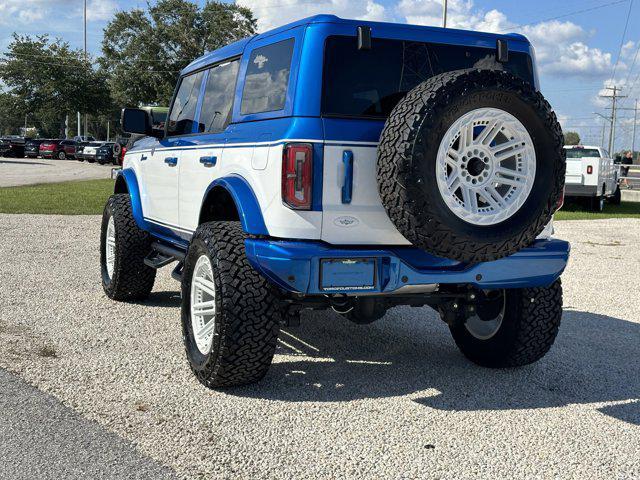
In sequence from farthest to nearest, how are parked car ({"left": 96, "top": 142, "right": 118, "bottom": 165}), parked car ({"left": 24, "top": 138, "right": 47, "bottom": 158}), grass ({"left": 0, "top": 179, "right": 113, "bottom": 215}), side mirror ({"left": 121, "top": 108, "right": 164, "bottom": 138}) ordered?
parked car ({"left": 24, "top": 138, "right": 47, "bottom": 158}), parked car ({"left": 96, "top": 142, "right": 118, "bottom": 165}), grass ({"left": 0, "top": 179, "right": 113, "bottom": 215}), side mirror ({"left": 121, "top": 108, "right": 164, "bottom": 138})

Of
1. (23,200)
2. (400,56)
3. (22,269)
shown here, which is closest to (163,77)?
(23,200)

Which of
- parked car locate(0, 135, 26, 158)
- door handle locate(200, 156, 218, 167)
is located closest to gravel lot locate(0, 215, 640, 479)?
door handle locate(200, 156, 218, 167)

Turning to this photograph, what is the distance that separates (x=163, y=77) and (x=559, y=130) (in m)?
58.7

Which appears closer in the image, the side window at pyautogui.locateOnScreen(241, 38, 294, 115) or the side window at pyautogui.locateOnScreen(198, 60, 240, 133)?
the side window at pyautogui.locateOnScreen(241, 38, 294, 115)

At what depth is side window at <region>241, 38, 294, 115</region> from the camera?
4.43 meters

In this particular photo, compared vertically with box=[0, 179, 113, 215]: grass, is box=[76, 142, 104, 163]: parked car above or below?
above

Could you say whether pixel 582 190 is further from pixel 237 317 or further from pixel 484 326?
pixel 237 317

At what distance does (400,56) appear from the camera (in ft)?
14.8

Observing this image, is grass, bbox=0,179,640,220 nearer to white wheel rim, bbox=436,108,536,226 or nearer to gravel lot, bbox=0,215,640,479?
gravel lot, bbox=0,215,640,479

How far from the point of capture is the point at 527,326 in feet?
16.4

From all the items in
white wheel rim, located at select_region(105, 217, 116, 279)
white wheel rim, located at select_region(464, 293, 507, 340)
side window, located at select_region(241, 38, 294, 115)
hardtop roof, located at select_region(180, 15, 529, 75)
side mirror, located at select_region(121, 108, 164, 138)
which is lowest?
white wheel rim, located at select_region(464, 293, 507, 340)

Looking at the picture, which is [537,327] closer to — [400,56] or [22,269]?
[400,56]

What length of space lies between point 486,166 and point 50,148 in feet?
180

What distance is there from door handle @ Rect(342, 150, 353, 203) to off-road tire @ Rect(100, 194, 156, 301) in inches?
128
